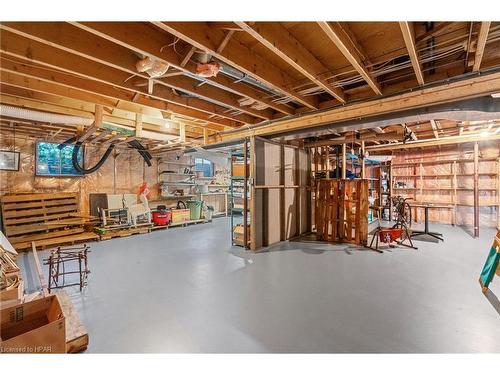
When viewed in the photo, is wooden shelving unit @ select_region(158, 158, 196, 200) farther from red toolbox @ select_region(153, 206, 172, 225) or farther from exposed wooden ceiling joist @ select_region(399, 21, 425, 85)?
exposed wooden ceiling joist @ select_region(399, 21, 425, 85)

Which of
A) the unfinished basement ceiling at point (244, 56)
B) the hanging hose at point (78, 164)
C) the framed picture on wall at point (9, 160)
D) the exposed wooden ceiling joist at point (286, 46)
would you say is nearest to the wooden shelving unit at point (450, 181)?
the unfinished basement ceiling at point (244, 56)

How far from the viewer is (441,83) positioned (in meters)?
2.65

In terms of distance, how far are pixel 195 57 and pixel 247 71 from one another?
0.58 meters

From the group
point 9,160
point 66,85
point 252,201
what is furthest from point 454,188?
point 9,160

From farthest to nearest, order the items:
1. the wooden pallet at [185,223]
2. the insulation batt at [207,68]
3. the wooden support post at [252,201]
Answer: the wooden pallet at [185,223], the wooden support post at [252,201], the insulation batt at [207,68]

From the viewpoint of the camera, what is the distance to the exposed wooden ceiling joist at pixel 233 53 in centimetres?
178

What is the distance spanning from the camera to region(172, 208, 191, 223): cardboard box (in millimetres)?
7445

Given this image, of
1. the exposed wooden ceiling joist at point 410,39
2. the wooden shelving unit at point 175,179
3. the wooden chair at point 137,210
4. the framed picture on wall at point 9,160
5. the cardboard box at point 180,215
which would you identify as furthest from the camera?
the wooden shelving unit at point 175,179

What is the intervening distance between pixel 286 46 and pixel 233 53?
1.70 feet

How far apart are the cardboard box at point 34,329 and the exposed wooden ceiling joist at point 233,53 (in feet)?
7.54

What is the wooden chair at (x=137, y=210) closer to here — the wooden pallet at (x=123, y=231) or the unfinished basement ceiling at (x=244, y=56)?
the wooden pallet at (x=123, y=231)

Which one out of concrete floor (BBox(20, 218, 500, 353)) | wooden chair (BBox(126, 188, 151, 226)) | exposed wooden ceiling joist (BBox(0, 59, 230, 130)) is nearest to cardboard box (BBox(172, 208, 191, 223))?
wooden chair (BBox(126, 188, 151, 226))
